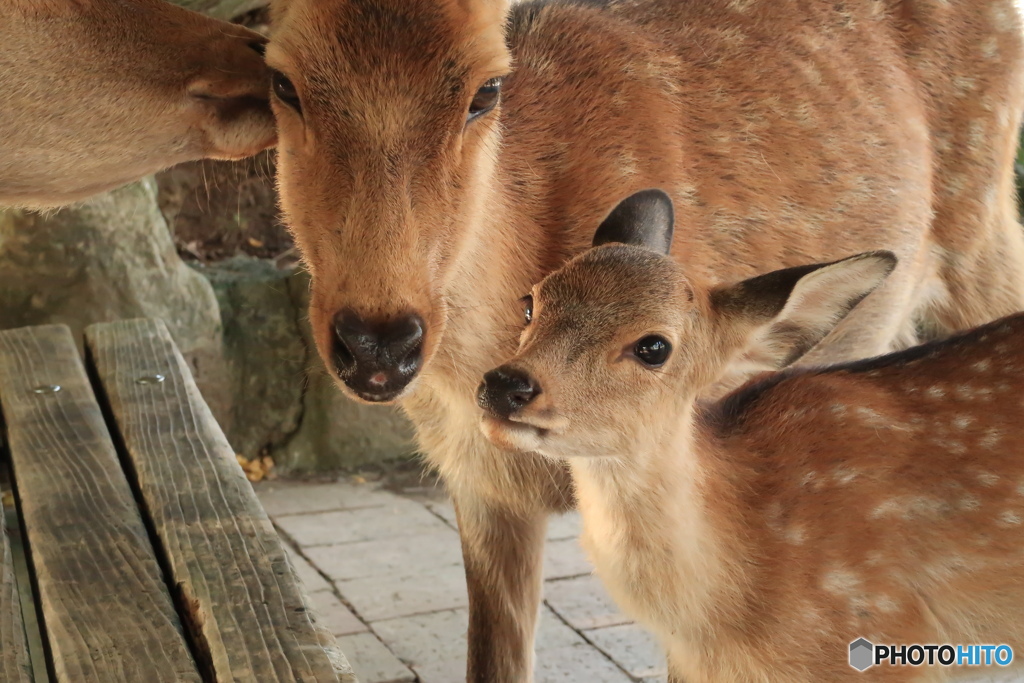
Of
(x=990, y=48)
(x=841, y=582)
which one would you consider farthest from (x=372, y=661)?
(x=990, y=48)

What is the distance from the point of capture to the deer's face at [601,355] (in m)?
2.13

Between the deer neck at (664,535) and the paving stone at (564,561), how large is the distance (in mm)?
2309

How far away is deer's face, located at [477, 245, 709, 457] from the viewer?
213 cm

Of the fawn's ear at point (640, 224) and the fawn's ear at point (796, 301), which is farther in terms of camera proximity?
the fawn's ear at point (640, 224)

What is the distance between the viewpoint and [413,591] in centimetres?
475

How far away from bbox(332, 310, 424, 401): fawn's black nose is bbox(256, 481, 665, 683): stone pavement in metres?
1.74

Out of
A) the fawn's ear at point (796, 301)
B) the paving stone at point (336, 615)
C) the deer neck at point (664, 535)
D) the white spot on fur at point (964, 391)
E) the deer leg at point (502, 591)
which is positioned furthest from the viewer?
the paving stone at point (336, 615)

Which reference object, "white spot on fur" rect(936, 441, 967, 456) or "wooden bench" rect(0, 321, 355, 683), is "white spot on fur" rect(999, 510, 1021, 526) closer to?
"white spot on fur" rect(936, 441, 967, 456)

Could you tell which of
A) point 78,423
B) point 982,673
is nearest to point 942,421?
point 982,673

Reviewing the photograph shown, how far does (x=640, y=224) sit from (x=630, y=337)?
0.39 meters

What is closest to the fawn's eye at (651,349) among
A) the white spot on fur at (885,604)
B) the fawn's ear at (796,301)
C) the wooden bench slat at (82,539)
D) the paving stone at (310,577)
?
the fawn's ear at (796,301)

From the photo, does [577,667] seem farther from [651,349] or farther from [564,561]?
[651,349]

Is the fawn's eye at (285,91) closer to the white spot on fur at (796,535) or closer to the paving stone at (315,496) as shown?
the white spot on fur at (796,535)

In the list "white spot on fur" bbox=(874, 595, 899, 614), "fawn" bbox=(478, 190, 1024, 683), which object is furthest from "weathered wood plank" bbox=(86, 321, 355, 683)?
"white spot on fur" bbox=(874, 595, 899, 614)
